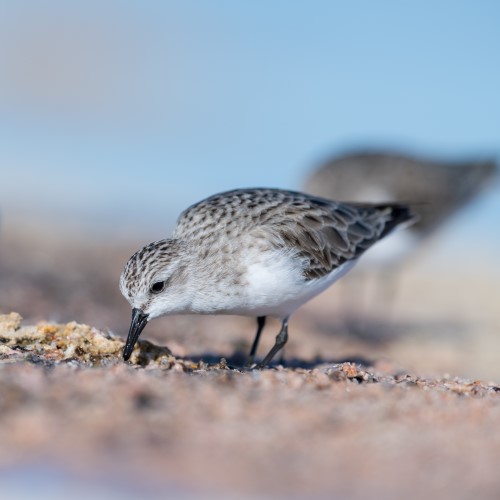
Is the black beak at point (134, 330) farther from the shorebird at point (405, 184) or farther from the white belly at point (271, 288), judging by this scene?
the shorebird at point (405, 184)

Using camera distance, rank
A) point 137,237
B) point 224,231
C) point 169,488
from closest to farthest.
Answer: point 169,488 < point 224,231 < point 137,237

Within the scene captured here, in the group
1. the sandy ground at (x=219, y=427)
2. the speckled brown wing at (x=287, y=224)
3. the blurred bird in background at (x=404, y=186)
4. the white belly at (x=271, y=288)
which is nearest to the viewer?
the sandy ground at (x=219, y=427)

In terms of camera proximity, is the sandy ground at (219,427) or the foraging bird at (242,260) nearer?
the sandy ground at (219,427)

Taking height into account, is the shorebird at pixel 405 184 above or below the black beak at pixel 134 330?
above

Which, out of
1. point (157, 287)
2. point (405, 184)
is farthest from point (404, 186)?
point (157, 287)

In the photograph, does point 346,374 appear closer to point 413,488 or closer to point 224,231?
point 224,231

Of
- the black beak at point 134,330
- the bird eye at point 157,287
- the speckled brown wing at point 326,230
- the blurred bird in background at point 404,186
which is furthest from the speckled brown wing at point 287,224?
the blurred bird in background at point 404,186

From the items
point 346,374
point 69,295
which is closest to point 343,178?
point 69,295

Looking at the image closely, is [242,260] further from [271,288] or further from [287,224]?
[287,224]
